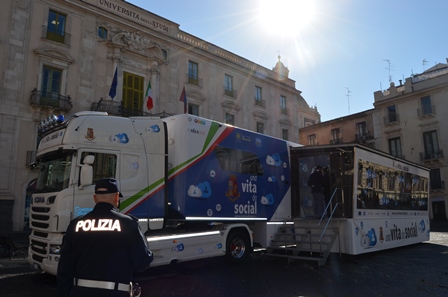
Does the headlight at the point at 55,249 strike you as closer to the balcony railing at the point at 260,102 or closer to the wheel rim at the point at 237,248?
the wheel rim at the point at 237,248

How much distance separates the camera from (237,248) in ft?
30.6

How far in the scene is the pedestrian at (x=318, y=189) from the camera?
1105cm

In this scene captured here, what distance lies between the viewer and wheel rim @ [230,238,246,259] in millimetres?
9164

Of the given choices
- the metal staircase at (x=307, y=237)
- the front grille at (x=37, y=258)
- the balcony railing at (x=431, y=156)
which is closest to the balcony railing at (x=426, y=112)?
the balcony railing at (x=431, y=156)

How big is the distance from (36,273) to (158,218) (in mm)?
3545

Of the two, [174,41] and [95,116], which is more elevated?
[174,41]

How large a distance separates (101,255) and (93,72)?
20.9m

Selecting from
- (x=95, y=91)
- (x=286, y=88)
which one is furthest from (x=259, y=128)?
(x=95, y=91)

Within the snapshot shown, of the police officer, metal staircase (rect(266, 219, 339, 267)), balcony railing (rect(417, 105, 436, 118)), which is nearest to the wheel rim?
metal staircase (rect(266, 219, 339, 267))

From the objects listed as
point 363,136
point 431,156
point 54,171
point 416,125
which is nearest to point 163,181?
point 54,171

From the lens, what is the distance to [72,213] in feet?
21.4

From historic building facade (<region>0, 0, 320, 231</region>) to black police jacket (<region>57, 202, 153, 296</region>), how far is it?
15744 millimetres

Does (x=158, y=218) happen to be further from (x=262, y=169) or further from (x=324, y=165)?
(x=324, y=165)

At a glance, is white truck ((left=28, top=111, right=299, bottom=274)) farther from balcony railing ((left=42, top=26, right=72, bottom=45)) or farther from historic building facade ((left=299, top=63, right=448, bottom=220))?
historic building facade ((left=299, top=63, right=448, bottom=220))
